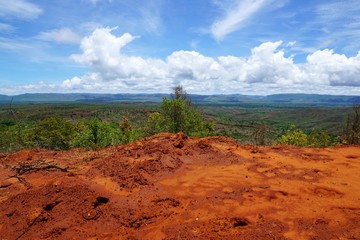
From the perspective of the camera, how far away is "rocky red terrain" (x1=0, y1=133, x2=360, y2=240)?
245 inches

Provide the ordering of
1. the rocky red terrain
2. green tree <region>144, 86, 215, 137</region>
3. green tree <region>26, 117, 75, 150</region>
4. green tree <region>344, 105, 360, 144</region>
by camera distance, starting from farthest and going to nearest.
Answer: green tree <region>26, 117, 75, 150</region>
green tree <region>144, 86, 215, 137</region>
green tree <region>344, 105, 360, 144</region>
the rocky red terrain

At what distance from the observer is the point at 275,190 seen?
7.86 metres

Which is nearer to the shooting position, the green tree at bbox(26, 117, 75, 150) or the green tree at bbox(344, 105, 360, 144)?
the green tree at bbox(344, 105, 360, 144)

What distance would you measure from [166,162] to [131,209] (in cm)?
311

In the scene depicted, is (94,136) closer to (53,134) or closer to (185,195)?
(53,134)

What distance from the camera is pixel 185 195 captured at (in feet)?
25.9

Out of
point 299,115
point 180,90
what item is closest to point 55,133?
point 180,90

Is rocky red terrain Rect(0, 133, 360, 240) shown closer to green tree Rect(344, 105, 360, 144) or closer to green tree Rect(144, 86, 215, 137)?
green tree Rect(344, 105, 360, 144)

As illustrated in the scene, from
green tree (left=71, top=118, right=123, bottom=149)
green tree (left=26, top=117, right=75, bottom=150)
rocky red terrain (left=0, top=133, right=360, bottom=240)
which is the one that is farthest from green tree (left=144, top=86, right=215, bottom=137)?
rocky red terrain (left=0, top=133, right=360, bottom=240)

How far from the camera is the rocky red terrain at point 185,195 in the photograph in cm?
622

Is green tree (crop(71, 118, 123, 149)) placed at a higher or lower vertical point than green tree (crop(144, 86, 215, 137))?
lower

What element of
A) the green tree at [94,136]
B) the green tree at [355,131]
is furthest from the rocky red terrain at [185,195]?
the green tree at [94,136]

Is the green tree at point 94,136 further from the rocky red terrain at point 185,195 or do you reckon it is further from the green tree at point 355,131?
the green tree at point 355,131

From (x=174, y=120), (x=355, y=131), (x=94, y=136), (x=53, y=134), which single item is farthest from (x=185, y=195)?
(x=53, y=134)
